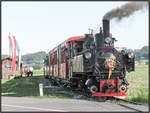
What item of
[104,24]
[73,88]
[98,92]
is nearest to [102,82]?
[98,92]

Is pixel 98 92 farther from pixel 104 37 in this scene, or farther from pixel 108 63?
pixel 104 37

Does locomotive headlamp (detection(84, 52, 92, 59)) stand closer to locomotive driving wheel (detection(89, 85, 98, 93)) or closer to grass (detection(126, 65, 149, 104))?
locomotive driving wheel (detection(89, 85, 98, 93))

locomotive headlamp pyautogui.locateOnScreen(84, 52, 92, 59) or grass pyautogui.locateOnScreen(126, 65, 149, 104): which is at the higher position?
locomotive headlamp pyautogui.locateOnScreen(84, 52, 92, 59)

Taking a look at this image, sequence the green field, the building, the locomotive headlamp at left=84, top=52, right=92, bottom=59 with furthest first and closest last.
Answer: the building
the green field
the locomotive headlamp at left=84, top=52, right=92, bottom=59

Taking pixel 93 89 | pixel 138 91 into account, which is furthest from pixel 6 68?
pixel 93 89

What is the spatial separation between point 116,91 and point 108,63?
1.52m

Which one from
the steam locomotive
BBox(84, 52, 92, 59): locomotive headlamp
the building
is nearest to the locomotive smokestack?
the steam locomotive

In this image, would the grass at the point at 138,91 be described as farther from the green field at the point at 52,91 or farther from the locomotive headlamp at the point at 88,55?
the locomotive headlamp at the point at 88,55

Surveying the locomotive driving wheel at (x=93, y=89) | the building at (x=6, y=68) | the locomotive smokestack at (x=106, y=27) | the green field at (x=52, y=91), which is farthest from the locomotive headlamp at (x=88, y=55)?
the building at (x=6, y=68)

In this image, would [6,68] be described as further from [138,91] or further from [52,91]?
[138,91]

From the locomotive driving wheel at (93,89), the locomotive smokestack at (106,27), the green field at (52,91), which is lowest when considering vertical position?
the green field at (52,91)

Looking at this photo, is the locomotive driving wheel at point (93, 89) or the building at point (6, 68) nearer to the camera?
the locomotive driving wheel at point (93, 89)

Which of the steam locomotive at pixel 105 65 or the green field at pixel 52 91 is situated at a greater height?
the steam locomotive at pixel 105 65

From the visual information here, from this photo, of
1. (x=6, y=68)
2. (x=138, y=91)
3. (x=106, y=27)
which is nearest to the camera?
(x=106, y=27)
